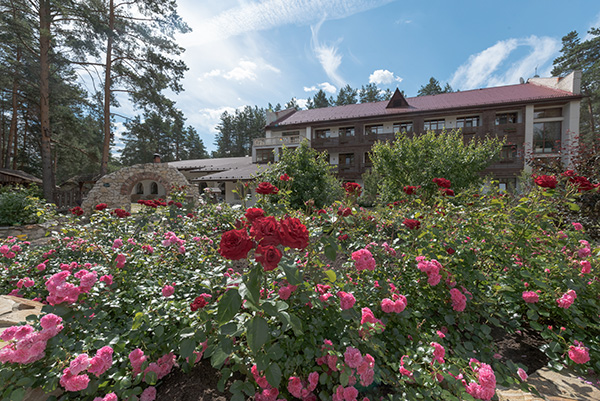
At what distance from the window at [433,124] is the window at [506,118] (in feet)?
Result: 12.6

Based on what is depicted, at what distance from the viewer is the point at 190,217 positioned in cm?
379

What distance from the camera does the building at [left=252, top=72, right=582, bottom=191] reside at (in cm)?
1708

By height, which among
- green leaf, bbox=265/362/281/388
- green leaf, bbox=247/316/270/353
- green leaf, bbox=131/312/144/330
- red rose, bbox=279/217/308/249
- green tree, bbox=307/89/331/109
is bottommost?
green leaf, bbox=265/362/281/388

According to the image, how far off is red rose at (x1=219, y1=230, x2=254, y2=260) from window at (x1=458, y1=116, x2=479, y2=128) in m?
23.1

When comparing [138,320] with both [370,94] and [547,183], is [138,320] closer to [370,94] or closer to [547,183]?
[547,183]

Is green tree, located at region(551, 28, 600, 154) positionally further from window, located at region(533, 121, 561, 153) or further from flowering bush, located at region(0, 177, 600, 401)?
flowering bush, located at region(0, 177, 600, 401)

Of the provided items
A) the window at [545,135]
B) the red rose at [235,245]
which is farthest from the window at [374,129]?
the red rose at [235,245]

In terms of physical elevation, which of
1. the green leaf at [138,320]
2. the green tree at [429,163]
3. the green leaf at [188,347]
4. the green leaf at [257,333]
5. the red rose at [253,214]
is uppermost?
the green tree at [429,163]

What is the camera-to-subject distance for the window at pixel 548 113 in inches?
692

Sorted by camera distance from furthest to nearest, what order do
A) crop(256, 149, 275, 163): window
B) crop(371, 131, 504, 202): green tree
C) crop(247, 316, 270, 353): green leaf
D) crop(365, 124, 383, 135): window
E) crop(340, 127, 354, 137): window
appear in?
crop(256, 149, 275, 163): window
crop(340, 127, 354, 137): window
crop(365, 124, 383, 135): window
crop(371, 131, 504, 202): green tree
crop(247, 316, 270, 353): green leaf

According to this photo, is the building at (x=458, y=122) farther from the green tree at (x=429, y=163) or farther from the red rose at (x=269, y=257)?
the red rose at (x=269, y=257)

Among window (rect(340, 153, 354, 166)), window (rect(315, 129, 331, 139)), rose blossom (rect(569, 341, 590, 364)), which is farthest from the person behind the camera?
window (rect(315, 129, 331, 139))

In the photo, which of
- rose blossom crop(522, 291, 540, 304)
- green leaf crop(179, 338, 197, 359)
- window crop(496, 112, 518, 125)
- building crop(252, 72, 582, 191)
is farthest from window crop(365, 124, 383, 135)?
green leaf crop(179, 338, 197, 359)

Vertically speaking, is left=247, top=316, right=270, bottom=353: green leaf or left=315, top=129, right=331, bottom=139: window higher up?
left=315, top=129, right=331, bottom=139: window
